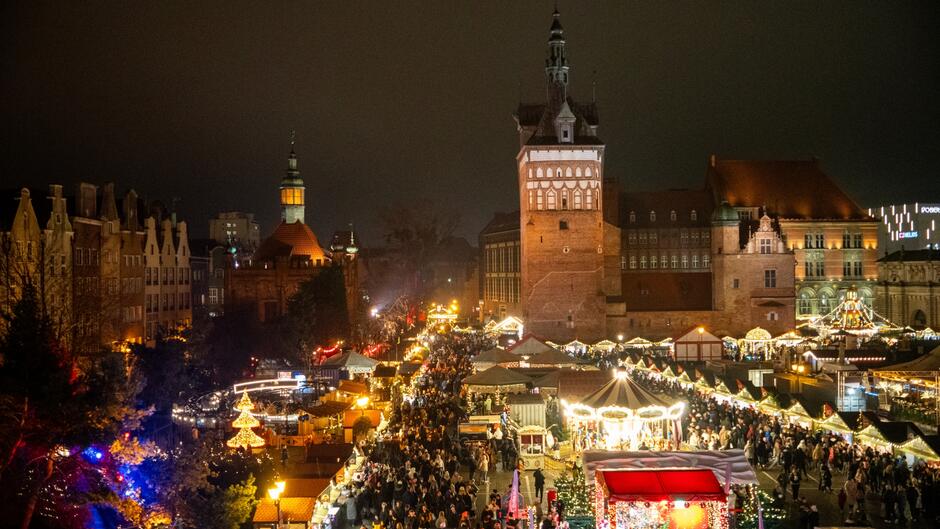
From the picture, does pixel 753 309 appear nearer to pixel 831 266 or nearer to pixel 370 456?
pixel 831 266

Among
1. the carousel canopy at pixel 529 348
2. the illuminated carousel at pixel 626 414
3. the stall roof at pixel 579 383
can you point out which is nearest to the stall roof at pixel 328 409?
the stall roof at pixel 579 383

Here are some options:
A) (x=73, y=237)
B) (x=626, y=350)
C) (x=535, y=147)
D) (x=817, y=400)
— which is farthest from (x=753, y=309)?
(x=73, y=237)

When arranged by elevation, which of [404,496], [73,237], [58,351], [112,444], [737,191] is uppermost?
[737,191]

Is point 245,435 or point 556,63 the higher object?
point 556,63

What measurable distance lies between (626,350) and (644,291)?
895 cm

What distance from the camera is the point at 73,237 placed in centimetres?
4091

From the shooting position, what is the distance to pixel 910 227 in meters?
102

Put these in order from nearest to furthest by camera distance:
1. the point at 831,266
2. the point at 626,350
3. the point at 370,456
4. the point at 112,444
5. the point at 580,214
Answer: the point at 112,444, the point at 370,456, the point at 626,350, the point at 580,214, the point at 831,266

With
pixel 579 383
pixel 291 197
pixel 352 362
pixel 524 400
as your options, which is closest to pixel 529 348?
pixel 352 362

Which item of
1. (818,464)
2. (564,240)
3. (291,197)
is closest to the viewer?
(818,464)

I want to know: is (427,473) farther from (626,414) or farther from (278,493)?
(278,493)

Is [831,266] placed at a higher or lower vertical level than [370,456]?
higher

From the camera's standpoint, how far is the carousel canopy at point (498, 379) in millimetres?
28766

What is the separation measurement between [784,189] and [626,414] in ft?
155
